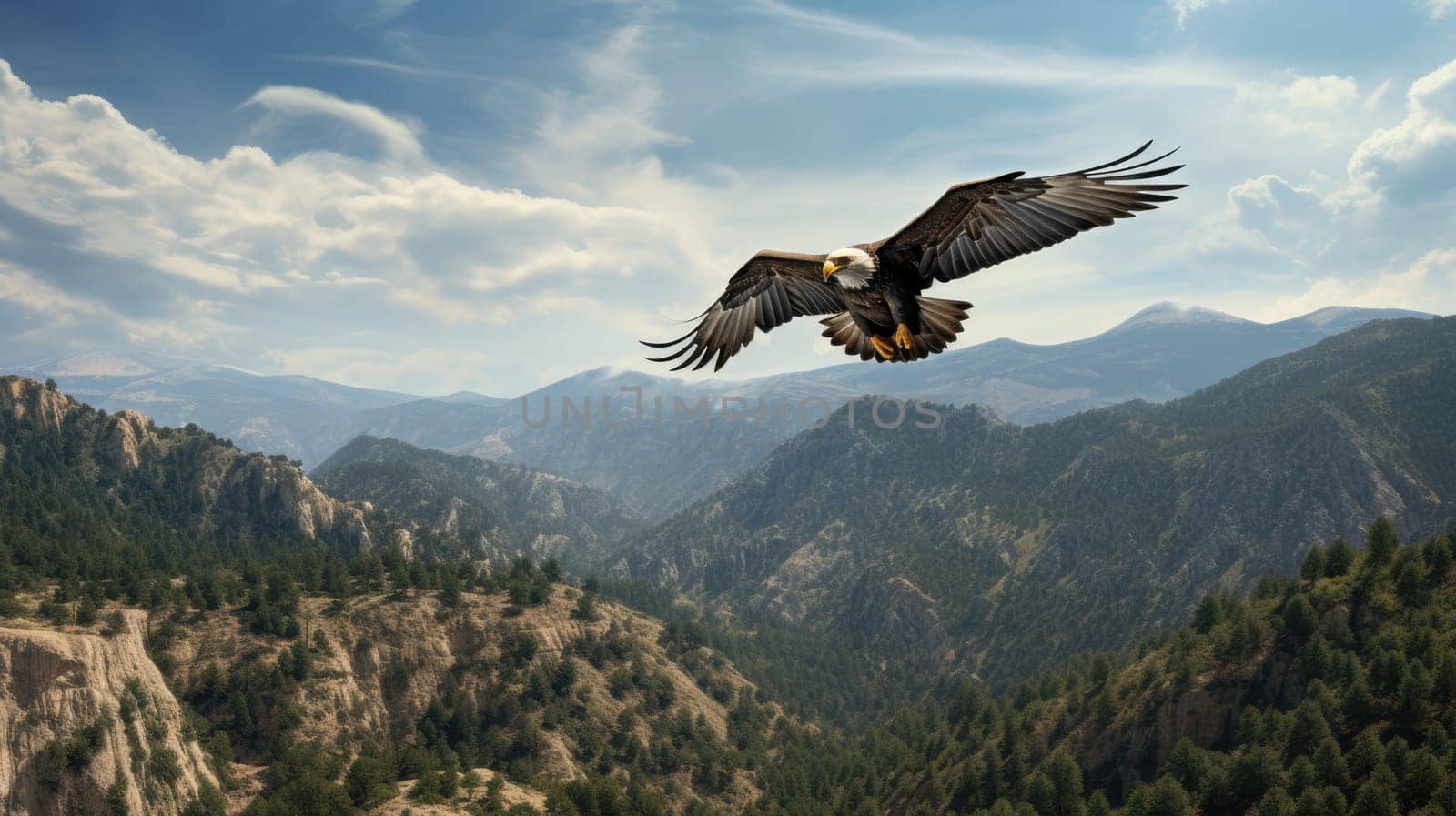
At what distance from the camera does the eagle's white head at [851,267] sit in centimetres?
804

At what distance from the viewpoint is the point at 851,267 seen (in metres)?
8.18

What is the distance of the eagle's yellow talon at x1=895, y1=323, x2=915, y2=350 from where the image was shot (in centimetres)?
864

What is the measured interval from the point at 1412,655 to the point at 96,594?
176m

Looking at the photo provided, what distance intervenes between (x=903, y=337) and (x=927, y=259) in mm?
1292

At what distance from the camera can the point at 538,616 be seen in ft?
506

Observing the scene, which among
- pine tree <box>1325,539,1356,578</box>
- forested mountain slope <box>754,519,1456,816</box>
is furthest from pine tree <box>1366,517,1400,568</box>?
pine tree <box>1325,539,1356,578</box>

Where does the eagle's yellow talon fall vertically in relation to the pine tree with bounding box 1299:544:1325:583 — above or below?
above

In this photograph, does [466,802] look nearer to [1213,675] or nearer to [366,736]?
[366,736]

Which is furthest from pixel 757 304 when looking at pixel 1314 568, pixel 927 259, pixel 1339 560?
pixel 1314 568

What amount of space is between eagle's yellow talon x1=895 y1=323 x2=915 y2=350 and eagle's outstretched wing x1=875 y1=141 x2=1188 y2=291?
0.73 metres

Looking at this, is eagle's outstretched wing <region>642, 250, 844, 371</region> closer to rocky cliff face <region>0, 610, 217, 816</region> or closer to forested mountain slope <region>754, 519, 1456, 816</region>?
forested mountain slope <region>754, 519, 1456, 816</region>

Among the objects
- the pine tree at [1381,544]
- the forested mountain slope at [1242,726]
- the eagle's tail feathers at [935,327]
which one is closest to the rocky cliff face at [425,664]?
the forested mountain slope at [1242,726]

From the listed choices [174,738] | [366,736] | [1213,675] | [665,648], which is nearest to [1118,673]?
[1213,675]

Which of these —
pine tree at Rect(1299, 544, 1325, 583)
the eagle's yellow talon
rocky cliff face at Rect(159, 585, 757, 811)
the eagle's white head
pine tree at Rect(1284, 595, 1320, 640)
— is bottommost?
rocky cliff face at Rect(159, 585, 757, 811)
